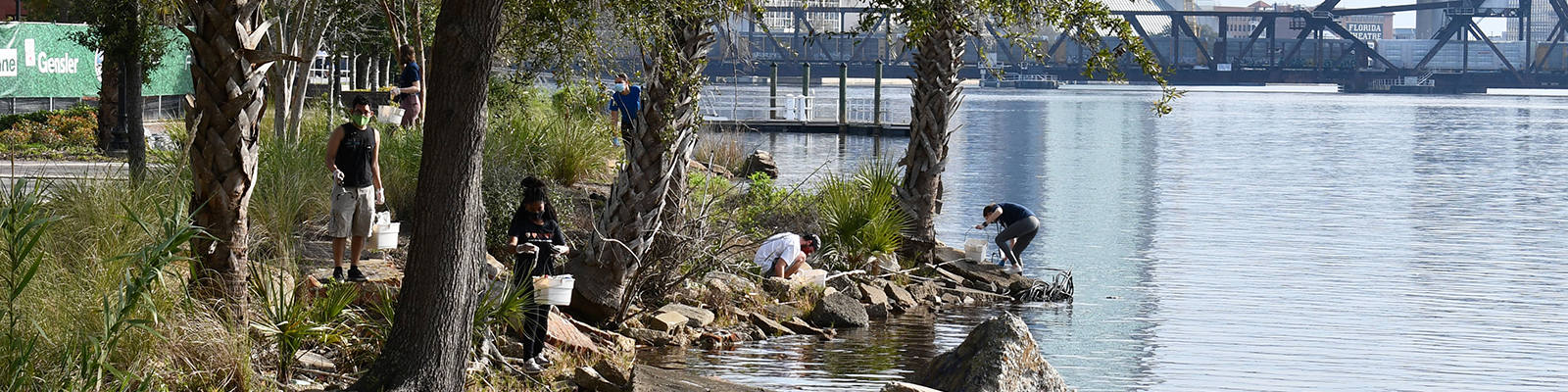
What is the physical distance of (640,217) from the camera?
11.8 meters

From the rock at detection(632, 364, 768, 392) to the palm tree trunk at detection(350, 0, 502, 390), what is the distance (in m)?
1.60

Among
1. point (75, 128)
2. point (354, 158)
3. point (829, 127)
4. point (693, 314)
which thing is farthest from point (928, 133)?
point (829, 127)

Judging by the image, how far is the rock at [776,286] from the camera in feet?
46.4

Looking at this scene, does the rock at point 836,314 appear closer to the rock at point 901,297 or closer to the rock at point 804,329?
the rock at point 804,329

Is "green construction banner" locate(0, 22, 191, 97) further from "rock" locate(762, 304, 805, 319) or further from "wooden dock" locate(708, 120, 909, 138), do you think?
"wooden dock" locate(708, 120, 909, 138)

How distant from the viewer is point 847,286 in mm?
15289

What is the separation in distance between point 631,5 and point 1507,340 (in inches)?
407

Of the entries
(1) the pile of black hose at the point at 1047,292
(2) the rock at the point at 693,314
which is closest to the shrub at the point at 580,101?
(2) the rock at the point at 693,314

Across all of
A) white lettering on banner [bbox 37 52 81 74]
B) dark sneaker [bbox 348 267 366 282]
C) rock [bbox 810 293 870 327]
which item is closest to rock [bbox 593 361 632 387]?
dark sneaker [bbox 348 267 366 282]

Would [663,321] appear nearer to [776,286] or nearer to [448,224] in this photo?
[776,286]

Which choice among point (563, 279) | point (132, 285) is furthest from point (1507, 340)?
point (132, 285)

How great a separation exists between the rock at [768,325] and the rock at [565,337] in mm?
2553

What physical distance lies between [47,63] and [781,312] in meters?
17.3

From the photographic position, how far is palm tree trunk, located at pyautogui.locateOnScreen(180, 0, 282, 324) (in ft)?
24.3
